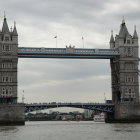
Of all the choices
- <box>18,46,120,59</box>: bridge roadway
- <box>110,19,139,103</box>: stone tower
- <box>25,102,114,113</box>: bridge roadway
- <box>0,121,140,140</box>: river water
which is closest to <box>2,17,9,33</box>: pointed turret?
<box>18,46,120,59</box>: bridge roadway

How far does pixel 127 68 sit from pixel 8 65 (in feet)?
106

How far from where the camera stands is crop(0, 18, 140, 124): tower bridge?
413 feet

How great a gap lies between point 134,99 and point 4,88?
1399 inches

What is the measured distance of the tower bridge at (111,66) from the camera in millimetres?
125750

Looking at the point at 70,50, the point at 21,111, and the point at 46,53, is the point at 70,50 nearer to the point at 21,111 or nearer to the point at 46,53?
the point at 46,53

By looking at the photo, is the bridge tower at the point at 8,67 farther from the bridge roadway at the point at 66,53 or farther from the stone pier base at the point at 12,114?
the bridge roadway at the point at 66,53

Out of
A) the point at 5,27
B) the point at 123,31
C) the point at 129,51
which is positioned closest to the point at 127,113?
the point at 129,51

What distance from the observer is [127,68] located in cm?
13638

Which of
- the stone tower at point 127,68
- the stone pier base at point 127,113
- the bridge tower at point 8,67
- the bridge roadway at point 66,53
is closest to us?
the bridge tower at point 8,67

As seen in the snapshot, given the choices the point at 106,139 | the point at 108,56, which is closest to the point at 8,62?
the point at 108,56

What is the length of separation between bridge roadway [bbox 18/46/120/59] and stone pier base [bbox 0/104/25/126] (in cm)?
1446

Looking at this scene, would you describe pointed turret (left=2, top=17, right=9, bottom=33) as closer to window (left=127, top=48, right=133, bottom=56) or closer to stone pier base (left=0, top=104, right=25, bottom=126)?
stone pier base (left=0, top=104, right=25, bottom=126)

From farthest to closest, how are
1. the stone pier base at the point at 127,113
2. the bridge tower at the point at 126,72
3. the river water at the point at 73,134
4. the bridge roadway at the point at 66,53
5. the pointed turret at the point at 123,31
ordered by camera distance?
the pointed turret at the point at 123,31, the bridge tower at the point at 126,72, the stone pier base at the point at 127,113, the bridge roadway at the point at 66,53, the river water at the point at 73,134

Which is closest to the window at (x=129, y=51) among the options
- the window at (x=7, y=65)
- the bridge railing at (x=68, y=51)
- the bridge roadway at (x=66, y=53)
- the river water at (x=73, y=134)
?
the bridge roadway at (x=66, y=53)
